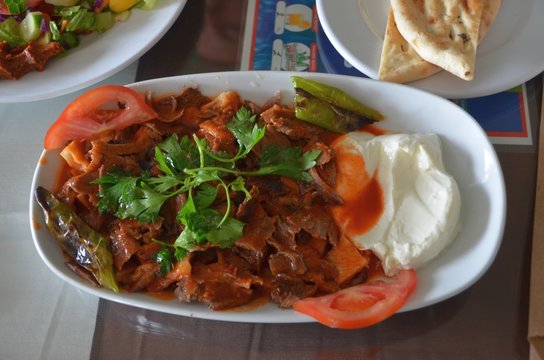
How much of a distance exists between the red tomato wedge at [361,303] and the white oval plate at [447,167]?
1.5 inches

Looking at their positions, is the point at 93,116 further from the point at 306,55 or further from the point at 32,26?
the point at 306,55

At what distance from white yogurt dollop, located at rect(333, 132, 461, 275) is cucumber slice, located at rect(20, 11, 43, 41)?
151cm

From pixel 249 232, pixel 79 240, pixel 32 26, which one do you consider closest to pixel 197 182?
pixel 249 232

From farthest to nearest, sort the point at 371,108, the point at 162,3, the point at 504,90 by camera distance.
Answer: the point at 162,3 < the point at 504,90 < the point at 371,108

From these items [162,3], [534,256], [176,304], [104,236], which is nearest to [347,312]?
[176,304]

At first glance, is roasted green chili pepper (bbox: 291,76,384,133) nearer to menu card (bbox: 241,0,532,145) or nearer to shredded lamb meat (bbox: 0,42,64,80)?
menu card (bbox: 241,0,532,145)

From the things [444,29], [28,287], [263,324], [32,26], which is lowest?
[28,287]

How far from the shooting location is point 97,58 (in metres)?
2.52

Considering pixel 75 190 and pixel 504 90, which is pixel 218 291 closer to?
pixel 75 190

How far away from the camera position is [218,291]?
1.92 meters

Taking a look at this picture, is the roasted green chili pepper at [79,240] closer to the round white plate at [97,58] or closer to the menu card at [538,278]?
the round white plate at [97,58]

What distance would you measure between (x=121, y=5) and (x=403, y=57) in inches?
53.0

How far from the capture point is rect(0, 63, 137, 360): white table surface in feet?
7.13

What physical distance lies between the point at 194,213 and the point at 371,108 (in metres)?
0.84
